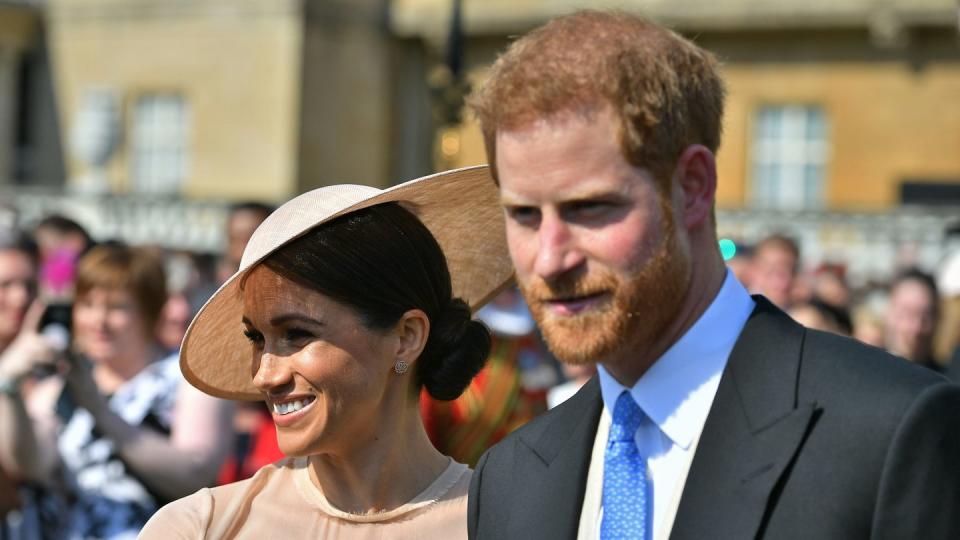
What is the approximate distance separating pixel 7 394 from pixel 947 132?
2321 cm

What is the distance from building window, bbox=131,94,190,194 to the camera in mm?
29766

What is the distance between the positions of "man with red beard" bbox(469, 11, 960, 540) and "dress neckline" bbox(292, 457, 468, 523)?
704 millimetres

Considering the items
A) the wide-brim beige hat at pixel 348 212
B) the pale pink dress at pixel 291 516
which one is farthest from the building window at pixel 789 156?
the pale pink dress at pixel 291 516

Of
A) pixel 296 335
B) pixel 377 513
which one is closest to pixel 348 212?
pixel 296 335

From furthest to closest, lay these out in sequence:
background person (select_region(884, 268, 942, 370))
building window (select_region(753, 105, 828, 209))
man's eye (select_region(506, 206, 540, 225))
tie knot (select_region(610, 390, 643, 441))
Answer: building window (select_region(753, 105, 828, 209)) → background person (select_region(884, 268, 942, 370)) → tie knot (select_region(610, 390, 643, 441)) → man's eye (select_region(506, 206, 540, 225))

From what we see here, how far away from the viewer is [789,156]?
90.9ft

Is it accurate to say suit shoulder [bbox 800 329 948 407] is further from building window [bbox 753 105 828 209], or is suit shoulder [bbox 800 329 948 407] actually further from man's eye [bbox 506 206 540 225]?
building window [bbox 753 105 828 209]

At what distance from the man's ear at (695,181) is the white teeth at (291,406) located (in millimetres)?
1041

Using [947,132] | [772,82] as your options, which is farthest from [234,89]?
[947,132]

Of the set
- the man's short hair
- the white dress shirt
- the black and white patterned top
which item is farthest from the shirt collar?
the black and white patterned top

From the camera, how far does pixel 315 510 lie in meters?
3.30

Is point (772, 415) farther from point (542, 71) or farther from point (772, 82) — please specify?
point (772, 82)

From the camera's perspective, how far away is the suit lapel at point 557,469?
272cm

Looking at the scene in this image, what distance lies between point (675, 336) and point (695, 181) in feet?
0.91
